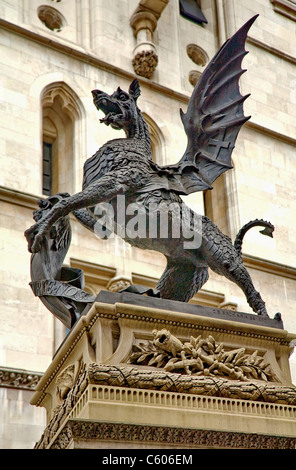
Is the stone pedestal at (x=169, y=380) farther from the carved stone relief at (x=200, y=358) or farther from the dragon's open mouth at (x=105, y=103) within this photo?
the dragon's open mouth at (x=105, y=103)

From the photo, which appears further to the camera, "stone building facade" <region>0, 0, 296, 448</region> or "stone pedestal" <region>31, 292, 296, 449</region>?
"stone building facade" <region>0, 0, 296, 448</region>

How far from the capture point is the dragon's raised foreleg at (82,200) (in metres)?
6.41

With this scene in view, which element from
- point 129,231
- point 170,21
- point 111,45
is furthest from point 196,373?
point 170,21

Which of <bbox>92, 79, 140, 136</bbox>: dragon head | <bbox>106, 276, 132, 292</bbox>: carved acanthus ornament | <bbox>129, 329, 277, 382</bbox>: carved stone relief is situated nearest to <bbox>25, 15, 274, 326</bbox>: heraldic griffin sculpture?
<bbox>92, 79, 140, 136</bbox>: dragon head

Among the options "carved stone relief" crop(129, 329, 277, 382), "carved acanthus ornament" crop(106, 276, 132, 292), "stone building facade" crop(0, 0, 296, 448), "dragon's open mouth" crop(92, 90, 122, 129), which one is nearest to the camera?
"carved stone relief" crop(129, 329, 277, 382)

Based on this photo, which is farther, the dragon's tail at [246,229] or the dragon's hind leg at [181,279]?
the dragon's tail at [246,229]

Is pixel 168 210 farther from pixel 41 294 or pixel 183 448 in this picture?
pixel 183 448

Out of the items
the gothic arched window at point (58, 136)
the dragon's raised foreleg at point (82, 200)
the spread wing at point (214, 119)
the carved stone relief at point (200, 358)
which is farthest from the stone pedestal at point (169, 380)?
the gothic arched window at point (58, 136)

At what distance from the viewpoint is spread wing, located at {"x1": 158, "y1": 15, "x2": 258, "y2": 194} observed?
297 inches

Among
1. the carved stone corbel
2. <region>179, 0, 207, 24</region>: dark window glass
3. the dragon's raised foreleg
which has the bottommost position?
the dragon's raised foreleg

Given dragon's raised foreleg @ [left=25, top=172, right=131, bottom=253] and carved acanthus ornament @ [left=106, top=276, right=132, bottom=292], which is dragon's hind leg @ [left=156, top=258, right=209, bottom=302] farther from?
carved acanthus ornament @ [left=106, top=276, right=132, bottom=292]

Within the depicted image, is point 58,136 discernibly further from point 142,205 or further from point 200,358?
point 200,358

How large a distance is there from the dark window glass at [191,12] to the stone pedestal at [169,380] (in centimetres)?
1389

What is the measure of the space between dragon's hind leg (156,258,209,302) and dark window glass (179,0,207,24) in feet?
43.8
